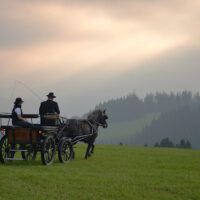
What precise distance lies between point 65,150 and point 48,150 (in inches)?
49.7

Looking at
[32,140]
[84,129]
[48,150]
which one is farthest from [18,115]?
[84,129]

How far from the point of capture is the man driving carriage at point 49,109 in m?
14.3

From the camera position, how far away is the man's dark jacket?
14281 millimetres

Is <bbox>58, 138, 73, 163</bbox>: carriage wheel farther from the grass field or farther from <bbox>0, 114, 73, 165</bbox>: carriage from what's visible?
the grass field

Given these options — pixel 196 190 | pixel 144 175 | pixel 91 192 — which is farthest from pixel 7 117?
pixel 196 190

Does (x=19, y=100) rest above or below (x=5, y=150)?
above

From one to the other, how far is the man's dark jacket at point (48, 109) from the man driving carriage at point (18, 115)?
1.09 m

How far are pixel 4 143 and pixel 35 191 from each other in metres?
6.04

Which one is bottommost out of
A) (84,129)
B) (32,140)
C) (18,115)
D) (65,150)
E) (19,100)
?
(65,150)

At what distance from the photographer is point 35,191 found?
791cm

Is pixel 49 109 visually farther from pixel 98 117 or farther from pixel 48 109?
pixel 98 117

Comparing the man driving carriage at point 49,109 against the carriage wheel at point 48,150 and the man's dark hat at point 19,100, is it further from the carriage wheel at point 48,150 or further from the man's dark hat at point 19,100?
the man's dark hat at point 19,100

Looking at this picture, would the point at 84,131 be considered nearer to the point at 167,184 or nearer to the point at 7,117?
the point at 7,117

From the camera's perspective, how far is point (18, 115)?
1323cm
